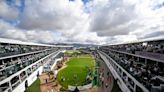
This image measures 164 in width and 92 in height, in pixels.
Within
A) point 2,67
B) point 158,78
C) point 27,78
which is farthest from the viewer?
point 27,78

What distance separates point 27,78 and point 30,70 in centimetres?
452

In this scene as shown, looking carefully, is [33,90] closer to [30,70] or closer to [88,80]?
[30,70]

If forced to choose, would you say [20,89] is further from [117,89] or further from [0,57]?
[117,89]

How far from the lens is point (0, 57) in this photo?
22.4 metres

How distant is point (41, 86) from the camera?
3073 centimetres

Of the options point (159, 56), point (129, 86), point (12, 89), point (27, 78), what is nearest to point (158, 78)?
point (159, 56)

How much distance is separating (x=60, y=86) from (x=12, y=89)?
9.97 meters

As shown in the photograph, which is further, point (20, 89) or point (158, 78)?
point (20, 89)

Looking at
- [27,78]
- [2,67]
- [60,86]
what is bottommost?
[60,86]

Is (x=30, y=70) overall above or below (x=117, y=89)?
above

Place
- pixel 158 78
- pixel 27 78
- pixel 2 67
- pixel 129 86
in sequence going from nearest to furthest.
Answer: pixel 158 78 → pixel 129 86 → pixel 2 67 → pixel 27 78

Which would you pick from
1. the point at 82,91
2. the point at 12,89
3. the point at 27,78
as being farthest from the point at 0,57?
the point at 82,91

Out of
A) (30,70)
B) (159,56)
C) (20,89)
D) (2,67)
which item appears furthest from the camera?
(30,70)

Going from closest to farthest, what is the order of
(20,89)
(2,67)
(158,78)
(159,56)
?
1. (158,78)
2. (159,56)
3. (2,67)
4. (20,89)
